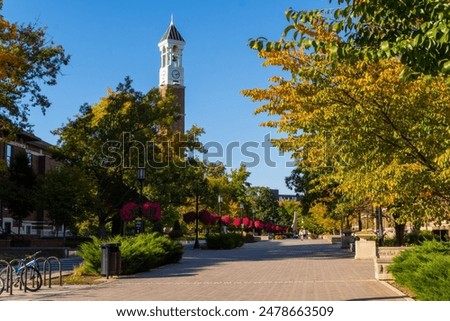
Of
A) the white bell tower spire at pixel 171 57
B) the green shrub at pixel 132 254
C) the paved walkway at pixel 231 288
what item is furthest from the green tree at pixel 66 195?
the white bell tower spire at pixel 171 57

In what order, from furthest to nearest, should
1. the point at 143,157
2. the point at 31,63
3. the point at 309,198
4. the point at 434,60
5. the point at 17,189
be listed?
the point at 17,189 < the point at 143,157 < the point at 309,198 < the point at 31,63 < the point at 434,60

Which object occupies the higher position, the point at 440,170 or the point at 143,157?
the point at 143,157

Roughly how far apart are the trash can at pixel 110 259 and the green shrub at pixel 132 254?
590 mm

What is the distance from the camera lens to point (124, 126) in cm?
4228

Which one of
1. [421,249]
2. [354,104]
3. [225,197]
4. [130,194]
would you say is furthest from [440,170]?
[225,197]

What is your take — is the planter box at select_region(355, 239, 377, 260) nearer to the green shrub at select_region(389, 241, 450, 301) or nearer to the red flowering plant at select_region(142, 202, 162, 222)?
A: the red flowering plant at select_region(142, 202, 162, 222)

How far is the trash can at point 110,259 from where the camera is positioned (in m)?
18.1

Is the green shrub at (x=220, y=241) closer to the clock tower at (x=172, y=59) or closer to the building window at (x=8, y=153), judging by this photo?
the building window at (x=8, y=153)

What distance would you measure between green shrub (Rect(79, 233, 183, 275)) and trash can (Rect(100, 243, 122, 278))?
0.59 meters

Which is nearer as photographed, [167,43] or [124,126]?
[124,126]

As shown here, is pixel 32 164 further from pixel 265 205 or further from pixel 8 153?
pixel 265 205

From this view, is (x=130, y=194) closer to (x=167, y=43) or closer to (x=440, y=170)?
Result: (x=440, y=170)

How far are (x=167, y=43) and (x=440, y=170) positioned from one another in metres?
142

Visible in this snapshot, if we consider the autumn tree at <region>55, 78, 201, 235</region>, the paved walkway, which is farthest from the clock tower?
the paved walkway
